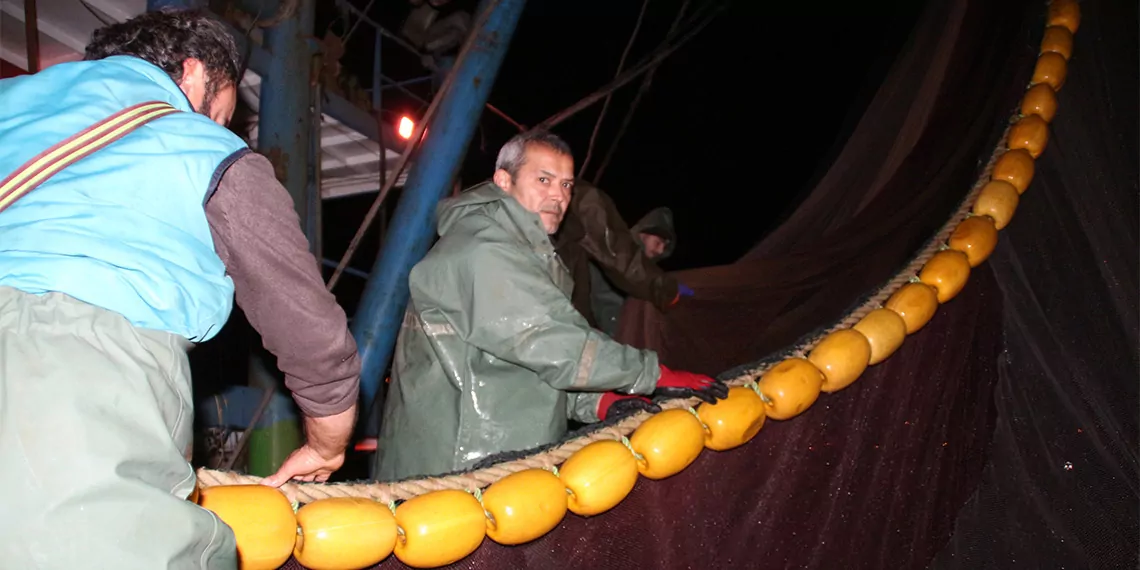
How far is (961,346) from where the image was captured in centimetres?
259

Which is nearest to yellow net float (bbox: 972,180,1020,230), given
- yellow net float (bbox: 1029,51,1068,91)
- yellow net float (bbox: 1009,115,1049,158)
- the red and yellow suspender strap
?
yellow net float (bbox: 1009,115,1049,158)

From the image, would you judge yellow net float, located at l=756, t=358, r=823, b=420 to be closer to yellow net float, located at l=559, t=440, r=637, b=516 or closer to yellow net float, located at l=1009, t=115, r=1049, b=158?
yellow net float, located at l=559, t=440, r=637, b=516

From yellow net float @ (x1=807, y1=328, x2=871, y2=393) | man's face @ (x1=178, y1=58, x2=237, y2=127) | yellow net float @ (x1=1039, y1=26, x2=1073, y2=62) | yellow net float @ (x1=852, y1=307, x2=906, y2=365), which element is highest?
yellow net float @ (x1=1039, y1=26, x2=1073, y2=62)

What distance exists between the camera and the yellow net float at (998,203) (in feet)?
9.26

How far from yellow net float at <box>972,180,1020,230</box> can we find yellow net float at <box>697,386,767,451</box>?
4.71 ft

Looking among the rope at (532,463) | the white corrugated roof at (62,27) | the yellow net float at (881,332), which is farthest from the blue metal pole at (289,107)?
the yellow net float at (881,332)

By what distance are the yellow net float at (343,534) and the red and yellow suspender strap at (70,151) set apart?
0.64m

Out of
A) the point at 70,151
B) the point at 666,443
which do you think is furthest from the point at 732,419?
the point at 70,151

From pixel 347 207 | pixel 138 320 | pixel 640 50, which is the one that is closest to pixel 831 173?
pixel 138 320

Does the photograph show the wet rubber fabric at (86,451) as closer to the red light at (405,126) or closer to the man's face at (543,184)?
the man's face at (543,184)

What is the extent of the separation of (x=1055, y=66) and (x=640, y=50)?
10610mm

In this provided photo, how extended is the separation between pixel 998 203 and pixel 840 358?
3.72 ft

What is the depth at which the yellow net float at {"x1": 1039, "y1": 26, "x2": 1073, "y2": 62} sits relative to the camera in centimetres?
334

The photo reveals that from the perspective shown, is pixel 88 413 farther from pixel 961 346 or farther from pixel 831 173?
pixel 831 173
